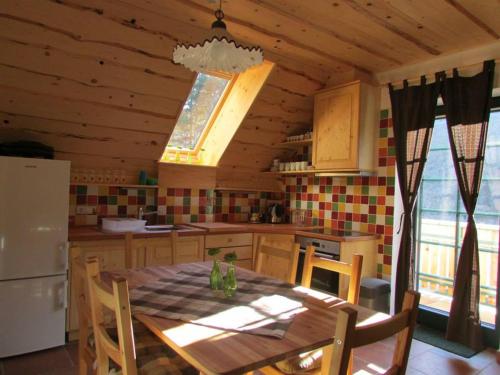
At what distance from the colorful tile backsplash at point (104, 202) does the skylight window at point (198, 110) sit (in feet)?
2.07

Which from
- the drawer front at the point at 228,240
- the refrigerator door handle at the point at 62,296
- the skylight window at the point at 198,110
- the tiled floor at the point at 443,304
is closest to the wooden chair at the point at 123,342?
the refrigerator door handle at the point at 62,296

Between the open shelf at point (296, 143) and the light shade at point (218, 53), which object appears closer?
the light shade at point (218, 53)

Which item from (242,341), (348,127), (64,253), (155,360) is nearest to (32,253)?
(64,253)

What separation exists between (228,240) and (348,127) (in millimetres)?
1565

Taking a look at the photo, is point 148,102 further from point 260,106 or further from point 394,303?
point 394,303

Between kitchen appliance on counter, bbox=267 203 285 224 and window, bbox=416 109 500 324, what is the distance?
1.52 m

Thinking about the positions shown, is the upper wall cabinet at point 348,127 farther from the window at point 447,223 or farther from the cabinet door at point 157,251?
the cabinet door at point 157,251

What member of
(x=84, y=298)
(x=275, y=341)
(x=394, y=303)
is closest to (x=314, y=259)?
(x=275, y=341)

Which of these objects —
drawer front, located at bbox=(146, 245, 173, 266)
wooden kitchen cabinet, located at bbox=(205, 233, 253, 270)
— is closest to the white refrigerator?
drawer front, located at bbox=(146, 245, 173, 266)

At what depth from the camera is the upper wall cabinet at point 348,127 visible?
330cm

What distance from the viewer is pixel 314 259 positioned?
6.72 feet

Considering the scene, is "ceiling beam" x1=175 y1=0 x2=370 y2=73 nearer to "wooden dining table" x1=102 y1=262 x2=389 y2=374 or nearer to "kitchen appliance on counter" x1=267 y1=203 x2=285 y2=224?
"kitchen appliance on counter" x1=267 y1=203 x2=285 y2=224

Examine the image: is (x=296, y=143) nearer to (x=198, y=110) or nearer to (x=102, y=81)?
(x=198, y=110)

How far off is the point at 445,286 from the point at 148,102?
3.06 metres
